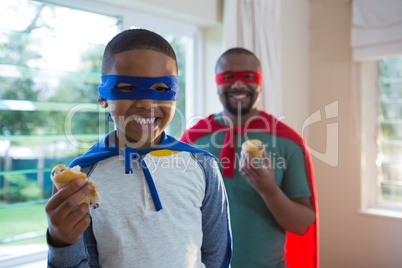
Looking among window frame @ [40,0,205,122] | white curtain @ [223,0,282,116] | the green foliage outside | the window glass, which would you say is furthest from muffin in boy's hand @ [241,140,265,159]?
the window glass

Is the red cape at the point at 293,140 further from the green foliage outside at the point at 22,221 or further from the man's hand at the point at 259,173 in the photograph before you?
the green foliage outside at the point at 22,221

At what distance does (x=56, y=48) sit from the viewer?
1.74 m

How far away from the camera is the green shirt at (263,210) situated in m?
1.42

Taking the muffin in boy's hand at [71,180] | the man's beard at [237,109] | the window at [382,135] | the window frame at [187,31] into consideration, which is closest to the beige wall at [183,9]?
the window frame at [187,31]

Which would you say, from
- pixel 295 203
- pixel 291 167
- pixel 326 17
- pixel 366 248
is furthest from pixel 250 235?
pixel 326 17

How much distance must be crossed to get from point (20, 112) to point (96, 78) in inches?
17.0

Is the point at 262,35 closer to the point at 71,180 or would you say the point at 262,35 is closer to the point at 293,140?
the point at 293,140

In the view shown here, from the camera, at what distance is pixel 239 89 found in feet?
5.04

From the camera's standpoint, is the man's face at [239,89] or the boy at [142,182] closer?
the boy at [142,182]

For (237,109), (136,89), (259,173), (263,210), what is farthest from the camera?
(237,109)

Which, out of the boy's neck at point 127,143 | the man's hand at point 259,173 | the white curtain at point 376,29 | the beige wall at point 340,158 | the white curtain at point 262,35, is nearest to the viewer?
the boy's neck at point 127,143

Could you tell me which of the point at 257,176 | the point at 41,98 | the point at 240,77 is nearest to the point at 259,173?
the point at 257,176

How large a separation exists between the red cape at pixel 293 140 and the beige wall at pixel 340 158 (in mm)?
1352

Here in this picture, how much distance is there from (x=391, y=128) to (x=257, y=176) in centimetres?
201
